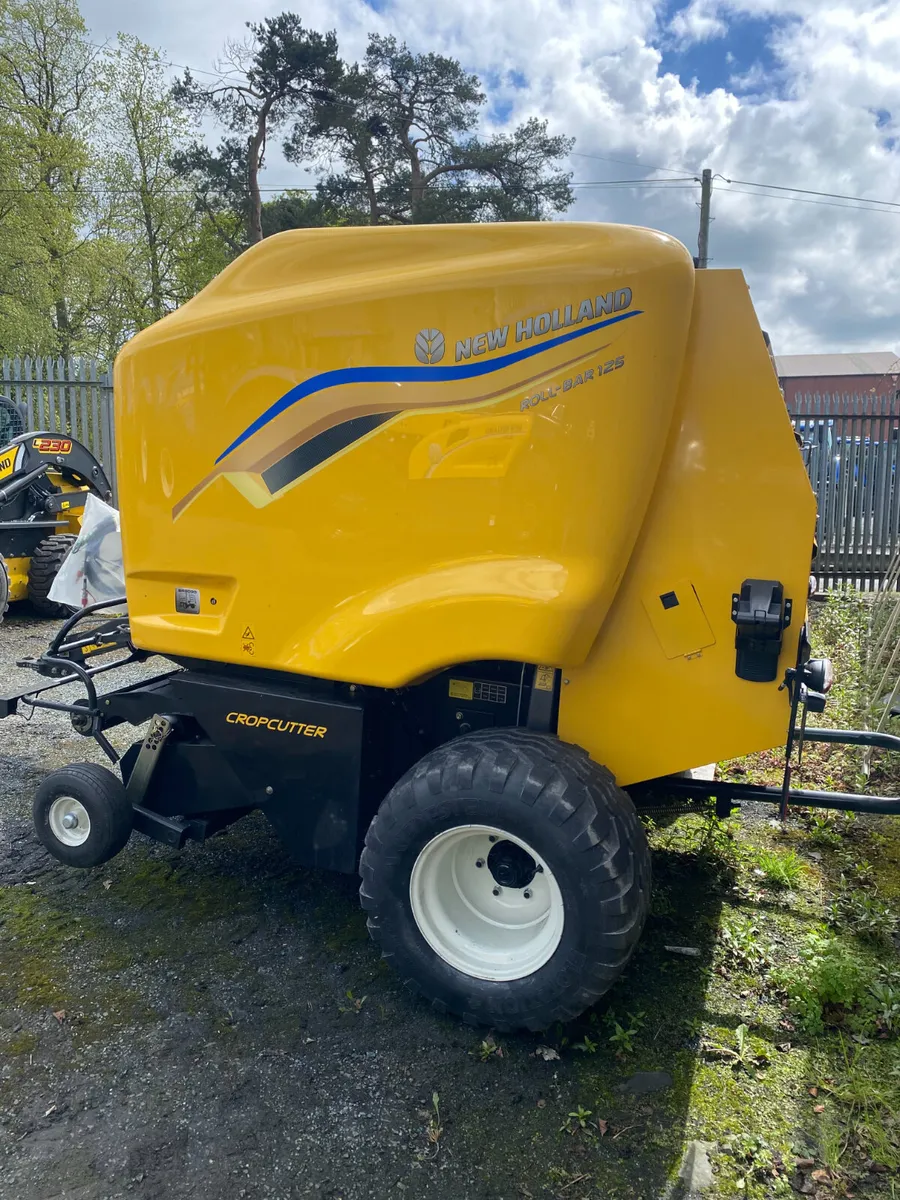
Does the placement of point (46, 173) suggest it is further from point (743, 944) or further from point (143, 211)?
point (743, 944)

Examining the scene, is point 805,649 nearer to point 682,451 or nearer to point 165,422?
point 682,451

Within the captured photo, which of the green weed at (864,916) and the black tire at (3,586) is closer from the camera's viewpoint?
the green weed at (864,916)

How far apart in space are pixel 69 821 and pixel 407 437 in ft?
6.71

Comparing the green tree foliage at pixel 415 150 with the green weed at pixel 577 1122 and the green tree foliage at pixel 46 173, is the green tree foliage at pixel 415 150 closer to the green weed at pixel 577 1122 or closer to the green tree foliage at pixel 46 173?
the green tree foliage at pixel 46 173

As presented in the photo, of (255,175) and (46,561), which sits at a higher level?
(255,175)

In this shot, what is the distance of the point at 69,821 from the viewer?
10.7 feet

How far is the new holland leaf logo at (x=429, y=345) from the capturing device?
247 cm

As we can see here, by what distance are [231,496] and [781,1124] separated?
7.89 ft

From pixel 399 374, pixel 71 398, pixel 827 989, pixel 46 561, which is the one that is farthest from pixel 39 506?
pixel 827 989

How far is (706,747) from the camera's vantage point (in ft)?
8.32

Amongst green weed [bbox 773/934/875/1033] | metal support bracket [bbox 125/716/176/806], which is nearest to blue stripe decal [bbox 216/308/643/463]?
metal support bracket [bbox 125/716/176/806]

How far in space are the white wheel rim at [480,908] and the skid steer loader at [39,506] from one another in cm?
604

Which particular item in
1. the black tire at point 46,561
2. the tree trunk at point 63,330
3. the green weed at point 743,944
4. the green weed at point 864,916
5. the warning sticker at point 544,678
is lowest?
the green weed at point 743,944

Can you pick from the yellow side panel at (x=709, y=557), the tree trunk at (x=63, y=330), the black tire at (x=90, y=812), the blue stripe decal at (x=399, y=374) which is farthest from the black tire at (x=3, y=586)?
the tree trunk at (x=63, y=330)
